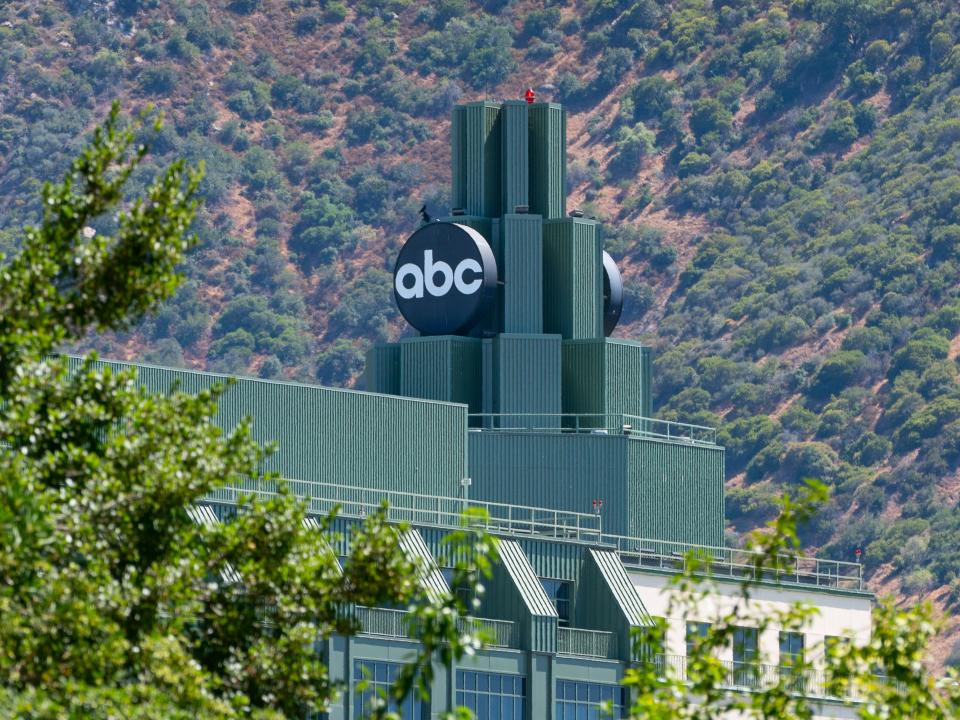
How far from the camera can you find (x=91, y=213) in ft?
127

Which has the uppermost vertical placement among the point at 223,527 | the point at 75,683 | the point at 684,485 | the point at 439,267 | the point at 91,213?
the point at 439,267

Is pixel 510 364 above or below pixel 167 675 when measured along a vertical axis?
above

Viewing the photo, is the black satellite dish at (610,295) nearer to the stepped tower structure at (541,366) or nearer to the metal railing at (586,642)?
the stepped tower structure at (541,366)

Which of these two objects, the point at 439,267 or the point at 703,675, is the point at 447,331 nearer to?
the point at 439,267

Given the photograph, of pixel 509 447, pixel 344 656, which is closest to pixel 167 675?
pixel 344 656

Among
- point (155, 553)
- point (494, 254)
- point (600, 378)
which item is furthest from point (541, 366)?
point (155, 553)

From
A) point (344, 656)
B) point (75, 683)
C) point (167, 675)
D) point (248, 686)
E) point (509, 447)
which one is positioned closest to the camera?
point (75, 683)

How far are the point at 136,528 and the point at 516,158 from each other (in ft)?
222

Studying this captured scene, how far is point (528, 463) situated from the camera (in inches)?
3883

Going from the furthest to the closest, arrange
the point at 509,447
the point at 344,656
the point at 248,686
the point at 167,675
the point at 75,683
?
the point at 509,447 → the point at 344,656 → the point at 248,686 → the point at 167,675 → the point at 75,683

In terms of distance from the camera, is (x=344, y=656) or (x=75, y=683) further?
(x=344, y=656)

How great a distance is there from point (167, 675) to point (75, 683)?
9.35 feet

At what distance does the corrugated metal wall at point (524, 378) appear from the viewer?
101438mm

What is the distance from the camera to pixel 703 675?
120 feet
